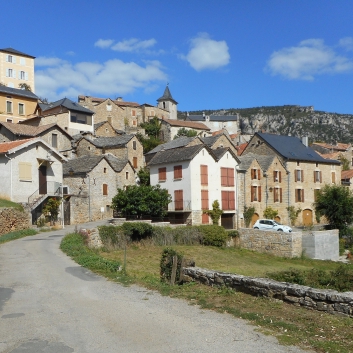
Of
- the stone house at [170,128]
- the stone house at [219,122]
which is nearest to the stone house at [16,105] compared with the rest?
the stone house at [170,128]

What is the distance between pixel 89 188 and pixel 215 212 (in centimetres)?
1260

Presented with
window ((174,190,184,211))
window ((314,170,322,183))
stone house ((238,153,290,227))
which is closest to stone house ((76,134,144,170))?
window ((174,190,184,211))

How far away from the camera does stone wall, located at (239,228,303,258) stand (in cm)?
3609

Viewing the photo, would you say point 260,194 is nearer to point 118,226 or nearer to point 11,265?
point 118,226

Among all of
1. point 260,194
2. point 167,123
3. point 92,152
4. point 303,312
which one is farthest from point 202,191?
point 167,123

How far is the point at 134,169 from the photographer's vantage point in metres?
50.6

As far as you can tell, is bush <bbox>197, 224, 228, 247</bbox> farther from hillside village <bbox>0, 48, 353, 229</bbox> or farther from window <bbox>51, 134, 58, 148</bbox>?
window <bbox>51, 134, 58, 148</bbox>

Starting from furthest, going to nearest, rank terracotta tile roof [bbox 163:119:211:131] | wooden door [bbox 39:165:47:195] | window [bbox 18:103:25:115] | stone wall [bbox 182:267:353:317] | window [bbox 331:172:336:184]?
terracotta tile roof [bbox 163:119:211:131], window [bbox 18:103:25:115], window [bbox 331:172:336:184], wooden door [bbox 39:165:47:195], stone wall [bbox 182:267:353:317]

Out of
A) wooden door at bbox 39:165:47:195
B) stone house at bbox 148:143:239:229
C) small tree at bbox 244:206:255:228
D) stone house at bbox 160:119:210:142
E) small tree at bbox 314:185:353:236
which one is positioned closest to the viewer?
wooden door at bbox 39:165:47:195

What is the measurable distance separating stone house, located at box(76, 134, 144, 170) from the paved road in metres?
37.9

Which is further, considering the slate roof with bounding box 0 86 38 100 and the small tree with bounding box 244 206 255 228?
the slate roof with bounding box 0 86 38 100

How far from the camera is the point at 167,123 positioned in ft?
266

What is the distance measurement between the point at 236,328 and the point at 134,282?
6096 mm

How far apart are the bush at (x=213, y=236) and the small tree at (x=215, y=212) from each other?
5062 millimetres
